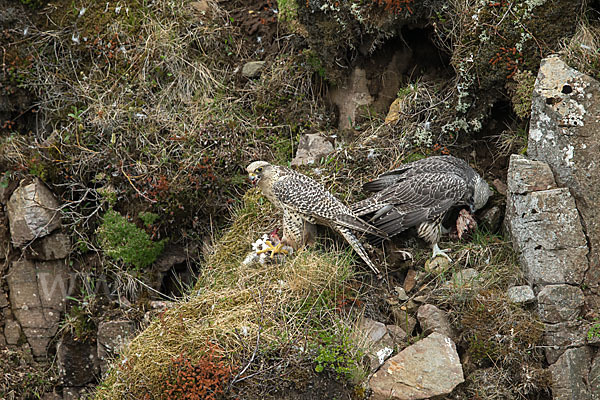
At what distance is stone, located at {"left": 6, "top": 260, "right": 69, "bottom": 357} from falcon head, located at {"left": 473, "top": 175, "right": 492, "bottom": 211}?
14.3 feet

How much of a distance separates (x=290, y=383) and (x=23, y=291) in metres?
3.58

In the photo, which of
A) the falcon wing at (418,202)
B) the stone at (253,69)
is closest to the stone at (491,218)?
the falcon wing at (418,202)

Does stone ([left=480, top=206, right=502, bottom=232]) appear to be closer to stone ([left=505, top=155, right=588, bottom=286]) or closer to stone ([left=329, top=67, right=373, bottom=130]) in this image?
stone ([left=505, top=155, right=588, bottom=286])

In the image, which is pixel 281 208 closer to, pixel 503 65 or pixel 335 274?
pixel 335 274

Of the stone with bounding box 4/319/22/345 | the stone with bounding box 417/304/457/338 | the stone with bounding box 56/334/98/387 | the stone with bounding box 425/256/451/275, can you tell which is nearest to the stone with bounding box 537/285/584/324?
the stone with bounding box 417/304/457/338

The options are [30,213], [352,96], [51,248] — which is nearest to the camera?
[30,213]

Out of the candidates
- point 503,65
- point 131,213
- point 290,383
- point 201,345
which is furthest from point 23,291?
point 503,65

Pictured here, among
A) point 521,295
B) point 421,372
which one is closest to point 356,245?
point 421,372

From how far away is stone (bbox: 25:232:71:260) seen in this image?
762 centimetres

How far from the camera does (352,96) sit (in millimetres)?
7879

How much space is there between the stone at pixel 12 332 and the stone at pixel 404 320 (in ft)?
13.4

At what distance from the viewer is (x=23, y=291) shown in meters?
7.63

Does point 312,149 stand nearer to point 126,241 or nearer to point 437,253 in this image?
point 437,253

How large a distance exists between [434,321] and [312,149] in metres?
2.48
